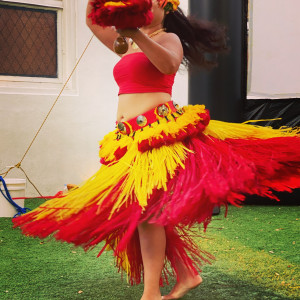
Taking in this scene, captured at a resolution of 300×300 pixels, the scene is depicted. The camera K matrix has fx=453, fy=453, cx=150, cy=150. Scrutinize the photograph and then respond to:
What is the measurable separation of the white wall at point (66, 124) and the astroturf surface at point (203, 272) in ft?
5.04

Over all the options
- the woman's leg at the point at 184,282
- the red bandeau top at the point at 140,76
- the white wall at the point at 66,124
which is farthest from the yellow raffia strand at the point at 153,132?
the white wall at the point at 66,124

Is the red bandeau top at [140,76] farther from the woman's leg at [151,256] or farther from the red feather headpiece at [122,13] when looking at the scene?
the woman's leg at [151,256]

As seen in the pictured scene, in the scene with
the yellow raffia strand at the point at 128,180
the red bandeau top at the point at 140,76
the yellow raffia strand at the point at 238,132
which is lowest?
the yellow raffia strand at the point at 128,180

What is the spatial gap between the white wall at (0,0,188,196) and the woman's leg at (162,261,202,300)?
10.1ft

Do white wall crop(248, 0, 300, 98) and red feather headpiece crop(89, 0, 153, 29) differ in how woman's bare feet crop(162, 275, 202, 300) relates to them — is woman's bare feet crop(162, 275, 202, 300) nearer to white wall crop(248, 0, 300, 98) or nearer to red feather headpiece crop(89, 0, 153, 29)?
red feather headpiece crop(89, 0, 153, 29)

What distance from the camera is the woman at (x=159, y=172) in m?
1.36

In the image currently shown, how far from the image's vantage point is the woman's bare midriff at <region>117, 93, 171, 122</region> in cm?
161

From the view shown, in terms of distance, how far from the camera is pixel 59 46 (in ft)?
15.4

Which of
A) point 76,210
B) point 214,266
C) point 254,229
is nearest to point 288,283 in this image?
point 214,266

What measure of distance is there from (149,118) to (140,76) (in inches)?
6.1

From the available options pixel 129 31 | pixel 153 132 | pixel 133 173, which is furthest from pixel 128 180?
pixel 129 31

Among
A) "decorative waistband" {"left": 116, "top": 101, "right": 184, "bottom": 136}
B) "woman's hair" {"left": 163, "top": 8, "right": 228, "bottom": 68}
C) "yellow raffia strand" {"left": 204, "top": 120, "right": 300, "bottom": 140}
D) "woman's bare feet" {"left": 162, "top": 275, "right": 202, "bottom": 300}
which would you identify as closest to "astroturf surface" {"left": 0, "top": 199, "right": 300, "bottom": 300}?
"woman's bare feet" {"left": 162, "top": 275, "right": 202, "bottom": 300}

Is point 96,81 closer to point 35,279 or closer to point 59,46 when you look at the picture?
point 59,46

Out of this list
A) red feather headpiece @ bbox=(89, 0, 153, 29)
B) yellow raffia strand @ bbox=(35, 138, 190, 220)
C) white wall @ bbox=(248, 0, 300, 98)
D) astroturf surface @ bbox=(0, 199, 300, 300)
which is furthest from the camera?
white wall @ bbox=(248, 0, 300, 98)
